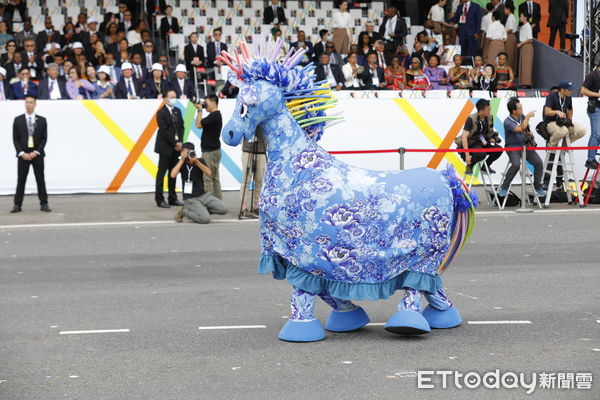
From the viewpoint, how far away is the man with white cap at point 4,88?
19016 millimetres

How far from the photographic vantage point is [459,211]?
7887 millimetres

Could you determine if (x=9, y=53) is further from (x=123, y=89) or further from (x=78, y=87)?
(x=123, y=89)

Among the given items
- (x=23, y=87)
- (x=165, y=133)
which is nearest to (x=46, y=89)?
(x=23, y=87)

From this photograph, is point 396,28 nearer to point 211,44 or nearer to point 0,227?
point 211,44

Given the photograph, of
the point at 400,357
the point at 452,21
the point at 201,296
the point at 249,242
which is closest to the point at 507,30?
the point at 452,21

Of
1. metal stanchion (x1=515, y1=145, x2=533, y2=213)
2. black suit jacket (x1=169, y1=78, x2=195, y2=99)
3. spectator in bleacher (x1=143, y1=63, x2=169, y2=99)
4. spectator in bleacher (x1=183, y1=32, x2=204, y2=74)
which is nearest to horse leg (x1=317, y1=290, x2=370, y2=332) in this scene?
metal stanchion (x1=515, y1=145, x2=533, y2=213)

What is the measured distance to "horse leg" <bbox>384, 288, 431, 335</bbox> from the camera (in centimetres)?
746

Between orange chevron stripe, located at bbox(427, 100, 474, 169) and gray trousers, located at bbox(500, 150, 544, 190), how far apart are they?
A: 2185 mm

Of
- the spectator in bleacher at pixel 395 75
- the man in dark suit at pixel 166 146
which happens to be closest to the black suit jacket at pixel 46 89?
the man in dark suit at pixel 166 146

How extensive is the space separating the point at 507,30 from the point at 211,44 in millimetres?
7764

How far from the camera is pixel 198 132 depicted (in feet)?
59.7

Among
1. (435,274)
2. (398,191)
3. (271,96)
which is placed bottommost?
(435,274)

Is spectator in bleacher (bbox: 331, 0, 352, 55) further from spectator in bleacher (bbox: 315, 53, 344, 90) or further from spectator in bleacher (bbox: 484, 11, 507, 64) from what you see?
spectator in bleacher (bbox: 484, 11, 507, 64)

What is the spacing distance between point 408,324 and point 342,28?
61.3 feet
